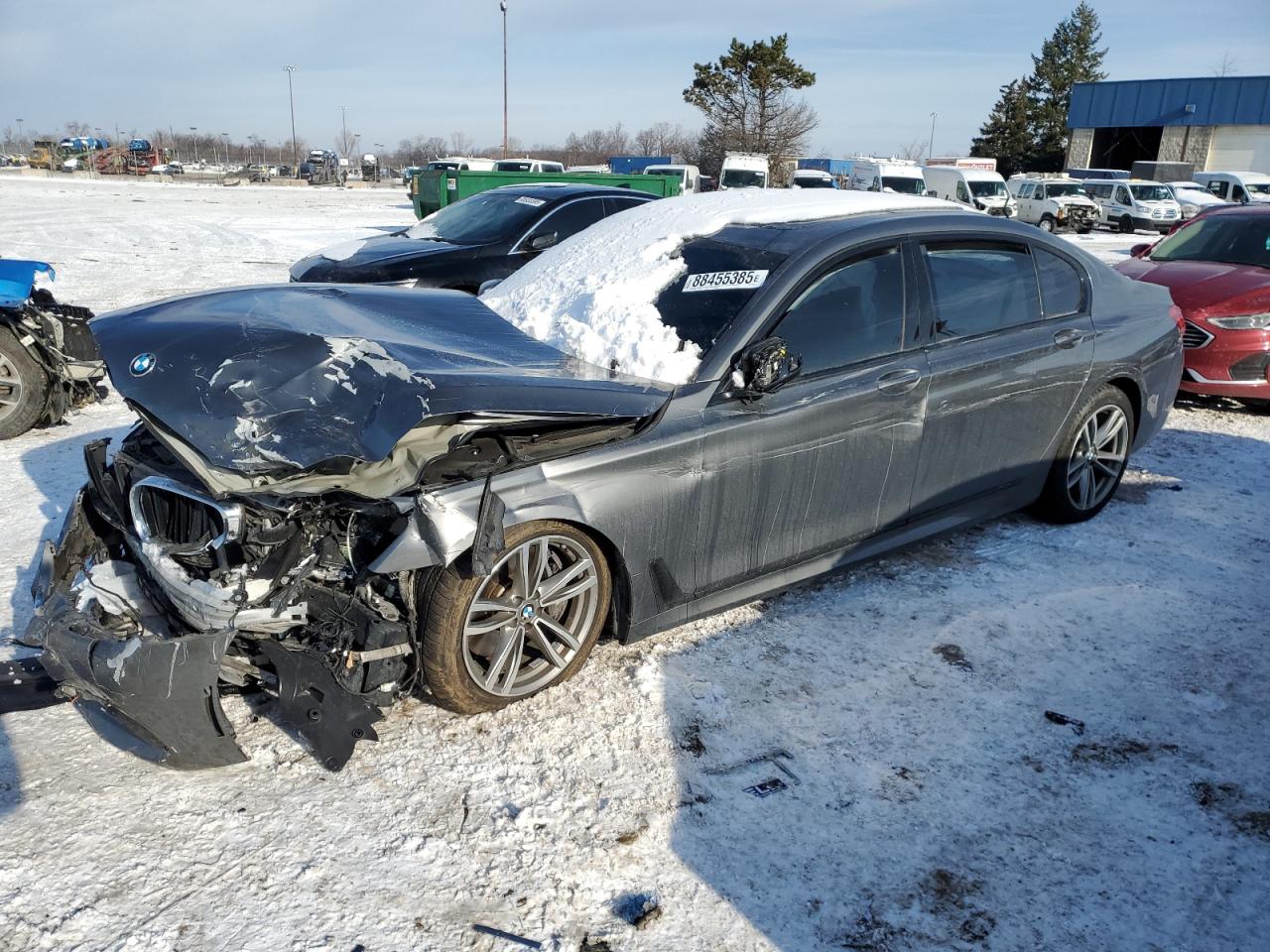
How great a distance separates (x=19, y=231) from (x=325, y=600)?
19320 mm

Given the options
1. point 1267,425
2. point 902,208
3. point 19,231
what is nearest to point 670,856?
point 902,208

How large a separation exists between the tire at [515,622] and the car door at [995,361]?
167cm

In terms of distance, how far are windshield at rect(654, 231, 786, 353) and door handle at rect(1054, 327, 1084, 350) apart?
5.49 ft

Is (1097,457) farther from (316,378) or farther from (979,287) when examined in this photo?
(316,378)

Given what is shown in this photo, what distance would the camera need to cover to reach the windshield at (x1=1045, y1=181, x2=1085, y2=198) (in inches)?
1151

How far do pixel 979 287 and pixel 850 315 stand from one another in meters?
0.88

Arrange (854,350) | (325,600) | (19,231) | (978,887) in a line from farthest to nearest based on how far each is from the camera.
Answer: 1. (19,231)
2. (854,350)
3. (325,600)
4. (978,887)

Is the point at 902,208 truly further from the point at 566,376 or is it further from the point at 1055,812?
the point at 1055,812

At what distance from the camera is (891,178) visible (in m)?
27.6

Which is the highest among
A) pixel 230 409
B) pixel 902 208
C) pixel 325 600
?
pixel 902 208

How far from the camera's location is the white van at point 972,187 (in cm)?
2727

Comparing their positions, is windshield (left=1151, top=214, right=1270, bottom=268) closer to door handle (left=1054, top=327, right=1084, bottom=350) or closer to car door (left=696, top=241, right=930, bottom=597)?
door handle (left=1054, top=327, right=1084, bottom=350)

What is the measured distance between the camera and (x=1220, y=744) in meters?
3.28

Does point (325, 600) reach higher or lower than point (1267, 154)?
lower
